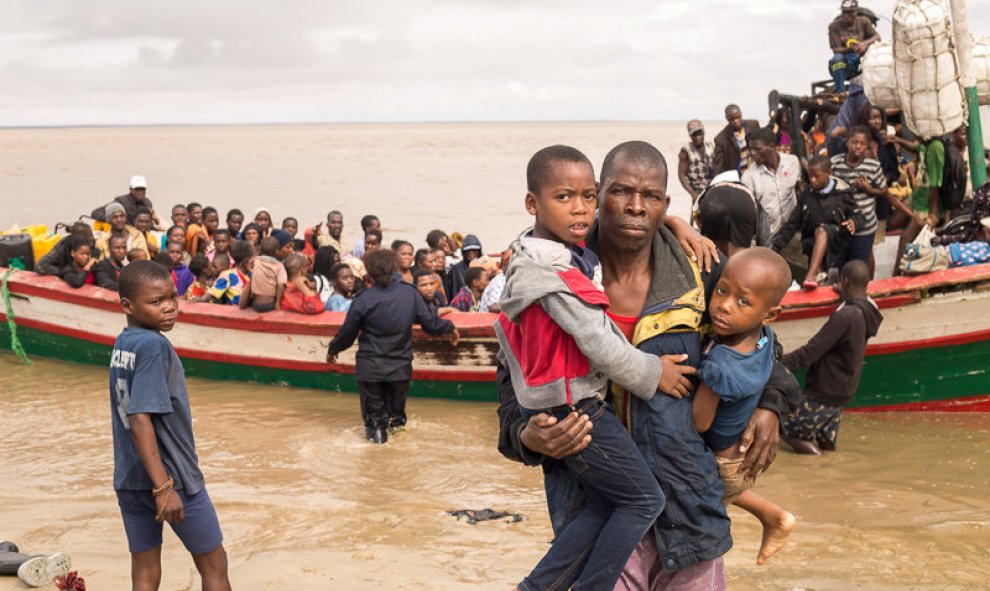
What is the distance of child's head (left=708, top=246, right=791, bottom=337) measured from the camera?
285 cm

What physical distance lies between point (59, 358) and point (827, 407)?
27.0 feet

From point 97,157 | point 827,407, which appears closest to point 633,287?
point 827,407

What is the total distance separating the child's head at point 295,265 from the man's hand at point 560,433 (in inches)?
255

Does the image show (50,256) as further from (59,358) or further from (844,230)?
(844,230)

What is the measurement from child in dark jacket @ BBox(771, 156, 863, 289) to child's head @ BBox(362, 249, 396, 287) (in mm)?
2817

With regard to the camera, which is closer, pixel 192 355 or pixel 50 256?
pixel 192 355

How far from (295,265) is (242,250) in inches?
41.6

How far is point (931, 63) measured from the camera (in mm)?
8180

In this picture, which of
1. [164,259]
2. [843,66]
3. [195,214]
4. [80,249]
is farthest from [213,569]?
[843,66]

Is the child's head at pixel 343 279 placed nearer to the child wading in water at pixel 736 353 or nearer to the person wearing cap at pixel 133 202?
the person wearing cap at pixel 133 202

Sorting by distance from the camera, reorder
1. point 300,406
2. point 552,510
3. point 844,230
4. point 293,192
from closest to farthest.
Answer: point 552,510 < point 844,230 < point 300,406 < point 293,192

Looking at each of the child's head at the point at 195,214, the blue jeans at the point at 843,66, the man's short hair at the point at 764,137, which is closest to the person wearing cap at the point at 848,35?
the blue jeans at the point at 843,66

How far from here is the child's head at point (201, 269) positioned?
10.6m

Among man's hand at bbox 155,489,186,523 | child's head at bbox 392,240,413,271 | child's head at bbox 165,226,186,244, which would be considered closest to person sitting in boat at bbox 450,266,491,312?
child's head at bbox 392,240,413,271
